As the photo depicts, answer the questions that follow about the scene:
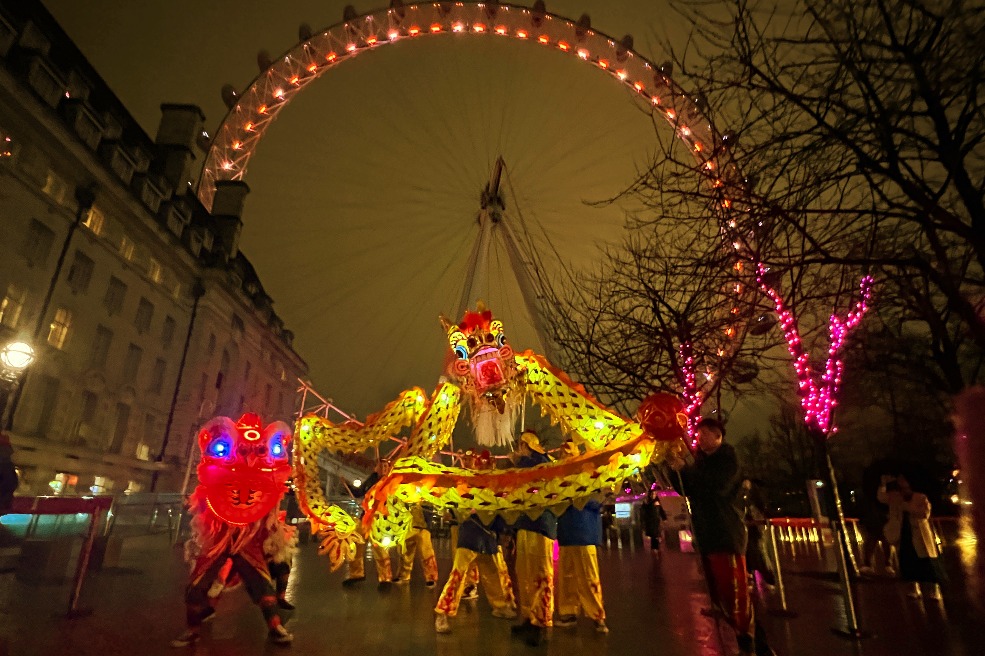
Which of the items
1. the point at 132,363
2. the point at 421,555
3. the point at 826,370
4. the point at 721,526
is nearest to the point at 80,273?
the point at 132,363

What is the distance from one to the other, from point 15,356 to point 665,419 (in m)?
7.45

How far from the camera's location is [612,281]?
9.06m

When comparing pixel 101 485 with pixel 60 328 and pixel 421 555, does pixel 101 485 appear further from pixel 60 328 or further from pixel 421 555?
pixel 421 555

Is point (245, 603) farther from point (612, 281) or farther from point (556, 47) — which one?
point (556, 47)

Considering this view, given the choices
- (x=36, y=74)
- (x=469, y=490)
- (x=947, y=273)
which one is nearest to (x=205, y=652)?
(x=469, y=490)

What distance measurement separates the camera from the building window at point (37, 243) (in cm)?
1503

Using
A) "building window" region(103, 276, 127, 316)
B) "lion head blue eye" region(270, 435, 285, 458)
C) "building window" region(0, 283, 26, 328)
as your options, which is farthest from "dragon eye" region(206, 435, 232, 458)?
"building window" region(103, 276, 127, 316)

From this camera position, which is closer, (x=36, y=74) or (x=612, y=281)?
(x=612, y=281)

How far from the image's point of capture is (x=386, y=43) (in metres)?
18.5

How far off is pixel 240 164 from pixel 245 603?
1622 centimetres

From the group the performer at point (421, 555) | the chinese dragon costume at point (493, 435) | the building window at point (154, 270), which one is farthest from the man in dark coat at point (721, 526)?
the building window at point (154, 270)

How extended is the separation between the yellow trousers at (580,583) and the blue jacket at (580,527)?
4.2 inches

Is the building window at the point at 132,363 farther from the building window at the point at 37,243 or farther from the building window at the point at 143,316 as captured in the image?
the building window at the point at 37,243

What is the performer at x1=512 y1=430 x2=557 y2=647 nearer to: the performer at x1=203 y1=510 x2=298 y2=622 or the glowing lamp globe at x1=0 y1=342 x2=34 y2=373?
the performer at x1=203 y1=510 x2=298 y2=622
